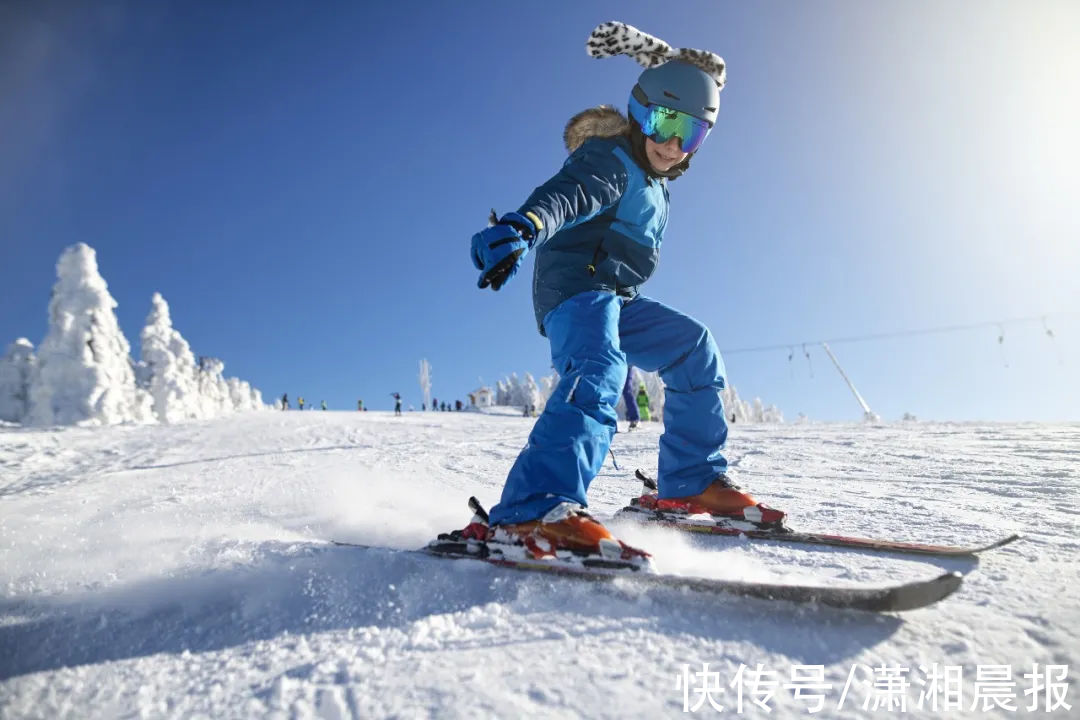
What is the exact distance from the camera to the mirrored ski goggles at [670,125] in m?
2.39

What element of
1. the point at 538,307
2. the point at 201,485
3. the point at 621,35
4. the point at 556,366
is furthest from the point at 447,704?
the point at 201,485

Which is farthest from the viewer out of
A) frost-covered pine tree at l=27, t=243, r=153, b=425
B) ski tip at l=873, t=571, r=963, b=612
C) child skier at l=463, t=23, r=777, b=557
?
frost-covered pine tree at l=27, t=243, r=153, b=425

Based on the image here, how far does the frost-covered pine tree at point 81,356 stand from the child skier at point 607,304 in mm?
32376

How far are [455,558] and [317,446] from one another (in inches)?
295

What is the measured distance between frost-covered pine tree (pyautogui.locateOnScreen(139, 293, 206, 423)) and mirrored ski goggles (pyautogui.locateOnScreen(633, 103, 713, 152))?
3934 cm

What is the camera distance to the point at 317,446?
27.2ft

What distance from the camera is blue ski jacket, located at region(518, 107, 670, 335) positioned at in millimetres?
2143

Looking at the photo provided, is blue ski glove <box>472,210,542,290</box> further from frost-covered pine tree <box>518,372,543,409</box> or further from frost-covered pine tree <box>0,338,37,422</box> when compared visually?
frost-covered pine tree <box>518,372,543,409</box>

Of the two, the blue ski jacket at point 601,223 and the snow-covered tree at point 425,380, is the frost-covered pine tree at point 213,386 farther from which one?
the blue ski jacket at point 601,223

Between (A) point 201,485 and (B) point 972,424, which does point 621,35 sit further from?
(B) point 972,424

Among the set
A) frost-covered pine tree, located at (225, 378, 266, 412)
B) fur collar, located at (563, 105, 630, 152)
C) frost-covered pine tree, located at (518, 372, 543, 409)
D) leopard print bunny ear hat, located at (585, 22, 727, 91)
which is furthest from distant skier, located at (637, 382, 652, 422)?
frost-covered pine tree, located at (225, 378, 266, 412)

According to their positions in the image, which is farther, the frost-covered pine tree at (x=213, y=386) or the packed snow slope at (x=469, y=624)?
the frost-covered pine tree at (x=213, y=386)

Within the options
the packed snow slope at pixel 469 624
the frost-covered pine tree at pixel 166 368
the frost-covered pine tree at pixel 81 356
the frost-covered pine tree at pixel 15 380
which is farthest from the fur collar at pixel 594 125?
the frost-covered pine tree at pixel 15 380

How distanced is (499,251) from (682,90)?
1.43 m
